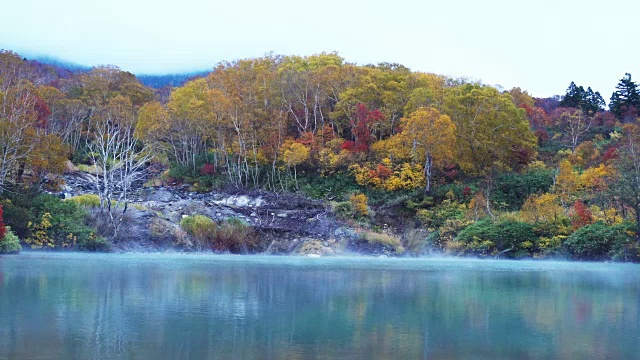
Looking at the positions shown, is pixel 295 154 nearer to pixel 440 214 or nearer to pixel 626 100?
pixel 440 214

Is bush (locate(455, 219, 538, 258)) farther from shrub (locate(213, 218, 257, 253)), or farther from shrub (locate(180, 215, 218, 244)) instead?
shrub (locate(180, 215, 218, 244))

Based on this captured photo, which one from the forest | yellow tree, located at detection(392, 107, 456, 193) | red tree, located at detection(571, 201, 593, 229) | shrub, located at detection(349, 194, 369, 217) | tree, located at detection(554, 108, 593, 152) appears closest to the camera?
the forest

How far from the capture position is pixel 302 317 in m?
13.0

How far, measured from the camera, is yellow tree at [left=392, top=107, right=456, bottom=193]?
1836 inches

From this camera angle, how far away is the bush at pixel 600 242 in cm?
3400

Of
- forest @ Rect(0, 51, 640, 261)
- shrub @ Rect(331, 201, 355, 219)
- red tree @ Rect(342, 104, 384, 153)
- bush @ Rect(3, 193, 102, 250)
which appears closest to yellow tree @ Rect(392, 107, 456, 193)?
forest @ Rect(0, 51, 640, 261)

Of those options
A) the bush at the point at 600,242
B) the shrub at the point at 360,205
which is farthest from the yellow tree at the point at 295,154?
the bush at the point at 600,242

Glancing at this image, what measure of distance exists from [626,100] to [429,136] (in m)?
30.6

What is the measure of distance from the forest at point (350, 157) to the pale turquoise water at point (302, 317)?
51.6ft

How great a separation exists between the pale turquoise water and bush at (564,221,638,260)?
44.6ft

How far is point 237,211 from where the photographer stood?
144 ft

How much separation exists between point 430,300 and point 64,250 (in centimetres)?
2444

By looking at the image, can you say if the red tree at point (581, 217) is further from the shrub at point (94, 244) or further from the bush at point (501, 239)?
the shrub at point (94, 244)

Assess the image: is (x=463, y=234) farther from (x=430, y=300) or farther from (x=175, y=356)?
(x=175, y=356)
